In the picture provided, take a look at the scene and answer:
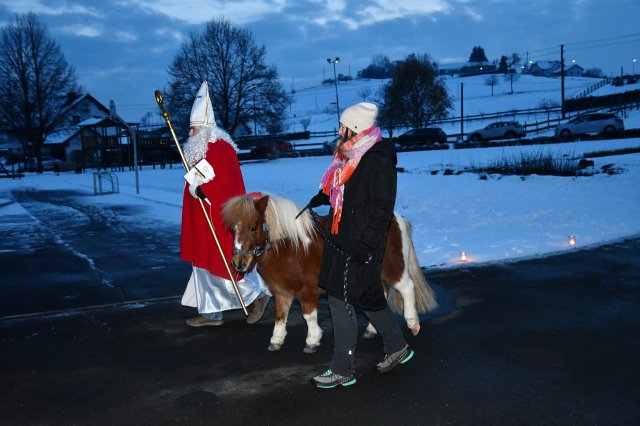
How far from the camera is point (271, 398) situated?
4270 millimetres

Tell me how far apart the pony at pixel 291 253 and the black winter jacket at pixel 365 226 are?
0.76 m

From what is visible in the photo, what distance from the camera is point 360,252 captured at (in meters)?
4.13

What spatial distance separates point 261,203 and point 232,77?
159 feet

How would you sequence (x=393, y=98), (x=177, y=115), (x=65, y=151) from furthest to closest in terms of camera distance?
Result: (x=65, y=151) < (x=393, y=98) < (x=177, y=115)

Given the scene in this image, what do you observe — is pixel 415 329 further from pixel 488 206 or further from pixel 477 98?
pixel 477 98

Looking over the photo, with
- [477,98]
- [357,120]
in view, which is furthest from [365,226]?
[477,98]

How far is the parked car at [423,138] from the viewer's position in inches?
1695

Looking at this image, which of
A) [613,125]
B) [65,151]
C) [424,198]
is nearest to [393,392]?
[424,198]

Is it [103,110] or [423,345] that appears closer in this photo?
[423,345]

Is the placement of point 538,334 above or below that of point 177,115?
below

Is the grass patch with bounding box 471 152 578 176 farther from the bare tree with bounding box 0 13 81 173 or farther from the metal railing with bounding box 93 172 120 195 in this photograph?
the bare tree with bounding box 0 13 81 173

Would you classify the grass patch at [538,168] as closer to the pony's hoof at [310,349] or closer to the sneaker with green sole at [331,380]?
the pony's hoof at [310,349]

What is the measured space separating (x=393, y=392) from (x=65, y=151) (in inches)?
2939

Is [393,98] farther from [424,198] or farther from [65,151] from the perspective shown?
[65,151]
